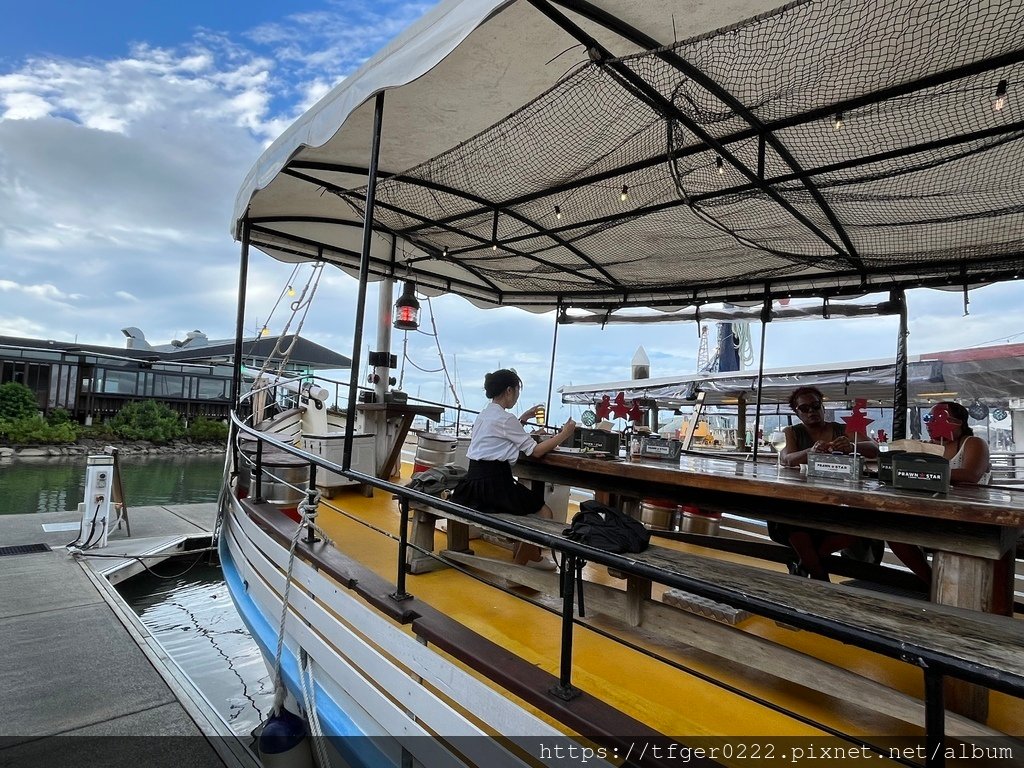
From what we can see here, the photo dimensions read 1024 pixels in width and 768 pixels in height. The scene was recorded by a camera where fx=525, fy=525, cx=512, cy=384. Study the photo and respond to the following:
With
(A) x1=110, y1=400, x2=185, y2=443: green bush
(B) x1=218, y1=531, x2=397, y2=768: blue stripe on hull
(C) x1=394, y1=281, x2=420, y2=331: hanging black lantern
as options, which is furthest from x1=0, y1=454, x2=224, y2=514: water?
(B) x1=218, y1=531, x2=397, y2=768: blue stripe on hull

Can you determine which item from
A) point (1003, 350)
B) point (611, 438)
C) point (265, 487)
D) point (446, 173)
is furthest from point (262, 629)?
point (1003, 350)

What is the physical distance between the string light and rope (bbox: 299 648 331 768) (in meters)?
4.38

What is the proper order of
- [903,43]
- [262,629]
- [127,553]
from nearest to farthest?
1. [903,43]
2. [262,629]
3. [127,553]

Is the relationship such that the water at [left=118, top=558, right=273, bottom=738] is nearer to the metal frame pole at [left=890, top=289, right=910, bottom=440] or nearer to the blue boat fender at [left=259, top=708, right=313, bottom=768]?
the blue boat fender at [left=259, top=708, right=313, bottom=768]

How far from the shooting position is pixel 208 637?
6.11 m

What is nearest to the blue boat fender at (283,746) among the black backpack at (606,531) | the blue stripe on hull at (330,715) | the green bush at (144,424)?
the blue stripe on hull at (330,715)

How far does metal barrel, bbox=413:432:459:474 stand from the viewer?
5504 millimetres

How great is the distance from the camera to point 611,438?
3.29 metres

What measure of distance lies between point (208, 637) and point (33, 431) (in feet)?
71.5

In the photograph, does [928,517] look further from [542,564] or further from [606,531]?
[542,564]

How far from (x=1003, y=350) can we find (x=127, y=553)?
12.5 meters

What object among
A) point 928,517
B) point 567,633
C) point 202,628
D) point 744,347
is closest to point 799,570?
point 928,517

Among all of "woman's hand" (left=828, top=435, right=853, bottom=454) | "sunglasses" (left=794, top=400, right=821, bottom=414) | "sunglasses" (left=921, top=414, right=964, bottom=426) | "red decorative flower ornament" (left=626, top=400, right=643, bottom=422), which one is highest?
"sunglasses" (left=794, top=400, right=821, bottom=414)

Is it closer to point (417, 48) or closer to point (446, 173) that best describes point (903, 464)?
point (417, 48)
